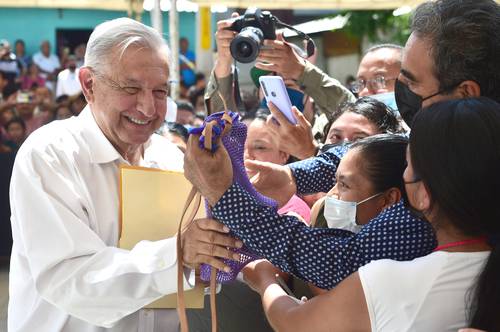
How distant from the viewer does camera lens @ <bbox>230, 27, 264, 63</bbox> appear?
9.96 feet

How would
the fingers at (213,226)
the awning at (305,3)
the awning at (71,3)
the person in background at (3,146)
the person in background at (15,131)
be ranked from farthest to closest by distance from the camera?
the person in background at (15,131), the person in background at (3,146), the awning at (71,3), the awning at (305,3), the fingers at (213,226)

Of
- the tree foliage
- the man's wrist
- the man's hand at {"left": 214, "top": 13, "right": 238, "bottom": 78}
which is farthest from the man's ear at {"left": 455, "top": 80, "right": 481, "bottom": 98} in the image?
the tree foliage

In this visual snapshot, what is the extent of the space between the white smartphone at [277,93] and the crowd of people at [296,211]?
0.92 feet

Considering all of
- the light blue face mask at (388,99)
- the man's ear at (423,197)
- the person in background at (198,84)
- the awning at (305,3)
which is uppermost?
the awning at (305,3)

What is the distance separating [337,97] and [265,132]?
0.42m

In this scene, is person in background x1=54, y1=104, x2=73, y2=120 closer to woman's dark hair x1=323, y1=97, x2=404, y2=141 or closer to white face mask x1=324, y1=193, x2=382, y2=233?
woman's dark hair x1=323, y1=97, x2=404, y2=141

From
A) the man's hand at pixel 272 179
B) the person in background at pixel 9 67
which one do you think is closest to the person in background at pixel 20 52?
the person in background at pixel 9 67

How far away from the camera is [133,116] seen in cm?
257

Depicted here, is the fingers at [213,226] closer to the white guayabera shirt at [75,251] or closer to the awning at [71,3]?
the white guayabera shirt at [75,251]

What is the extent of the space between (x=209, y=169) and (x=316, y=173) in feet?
2.38

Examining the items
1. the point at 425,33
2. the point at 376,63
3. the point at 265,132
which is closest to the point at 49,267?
the point at 425,33

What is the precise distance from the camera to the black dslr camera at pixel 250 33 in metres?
3.04

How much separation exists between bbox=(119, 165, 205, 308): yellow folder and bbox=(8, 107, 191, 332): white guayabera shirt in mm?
67

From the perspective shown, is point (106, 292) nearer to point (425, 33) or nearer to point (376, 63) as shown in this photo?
point (425, 33)
